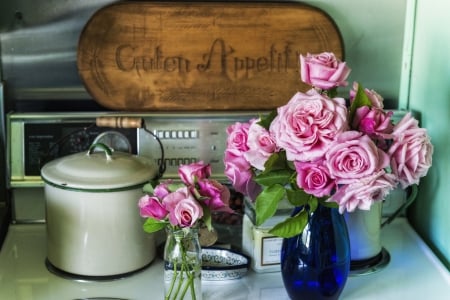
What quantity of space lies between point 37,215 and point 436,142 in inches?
33.7

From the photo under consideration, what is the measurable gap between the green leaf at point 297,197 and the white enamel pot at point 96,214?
0.97 feet

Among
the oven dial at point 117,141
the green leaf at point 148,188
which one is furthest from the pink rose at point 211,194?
the oven dial at point 117,141

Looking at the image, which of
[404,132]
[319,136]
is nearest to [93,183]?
[319,136]

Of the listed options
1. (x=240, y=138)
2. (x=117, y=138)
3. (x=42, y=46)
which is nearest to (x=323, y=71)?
(x=240, y=138)

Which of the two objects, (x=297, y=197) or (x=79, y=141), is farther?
(x=79, y=141)

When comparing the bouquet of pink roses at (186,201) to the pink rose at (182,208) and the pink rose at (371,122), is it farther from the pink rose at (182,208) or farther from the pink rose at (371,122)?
the pink rose at (371,122)

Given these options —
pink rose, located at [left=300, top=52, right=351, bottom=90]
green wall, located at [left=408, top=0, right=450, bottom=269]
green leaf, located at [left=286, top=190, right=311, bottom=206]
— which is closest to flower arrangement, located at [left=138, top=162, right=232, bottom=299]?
green leaf, located at [left=286, top=190, right=311, bottom=206]

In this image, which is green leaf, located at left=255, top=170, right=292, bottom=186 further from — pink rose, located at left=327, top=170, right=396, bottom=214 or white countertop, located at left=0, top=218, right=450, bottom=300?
white countertop, located at left=0, top=218, right=450, bottom=300

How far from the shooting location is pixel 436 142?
134 cm

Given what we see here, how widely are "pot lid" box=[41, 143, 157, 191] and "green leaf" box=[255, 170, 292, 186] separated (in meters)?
0.26

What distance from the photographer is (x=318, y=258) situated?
1100 mm

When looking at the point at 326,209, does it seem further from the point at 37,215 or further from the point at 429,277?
the point at 37,215

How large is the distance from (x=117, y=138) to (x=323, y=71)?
1.78 ft

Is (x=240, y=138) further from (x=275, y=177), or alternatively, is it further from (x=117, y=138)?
(x=117, y=138)
